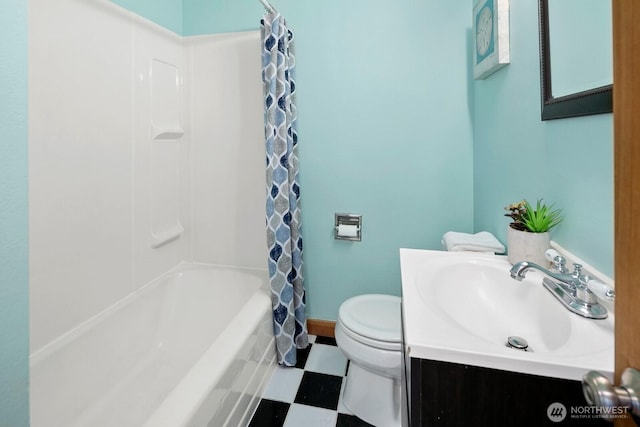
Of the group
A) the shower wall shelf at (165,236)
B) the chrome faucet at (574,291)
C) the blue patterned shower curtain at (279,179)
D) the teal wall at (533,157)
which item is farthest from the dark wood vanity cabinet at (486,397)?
the shower wall shelf at (165,236)

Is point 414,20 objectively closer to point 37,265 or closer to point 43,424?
point 37,265

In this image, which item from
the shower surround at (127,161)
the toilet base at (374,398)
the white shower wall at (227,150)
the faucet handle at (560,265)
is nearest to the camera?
the faucet handle at (560,265)

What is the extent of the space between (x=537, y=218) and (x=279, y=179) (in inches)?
45.7

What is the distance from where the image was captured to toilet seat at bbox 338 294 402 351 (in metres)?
1.31

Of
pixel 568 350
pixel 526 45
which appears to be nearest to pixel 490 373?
pixel 568 350

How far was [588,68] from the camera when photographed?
83 cm

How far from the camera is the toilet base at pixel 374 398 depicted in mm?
1379

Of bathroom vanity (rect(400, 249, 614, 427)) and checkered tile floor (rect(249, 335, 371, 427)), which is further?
checkered tile floor (rect(249, 335, 371, 427))

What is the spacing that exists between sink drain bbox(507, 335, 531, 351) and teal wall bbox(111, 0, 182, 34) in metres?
2.15

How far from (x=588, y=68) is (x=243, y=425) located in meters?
1.73

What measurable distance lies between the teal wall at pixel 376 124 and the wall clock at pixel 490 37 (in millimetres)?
173

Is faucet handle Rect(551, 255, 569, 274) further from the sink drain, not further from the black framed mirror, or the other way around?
the black framed mirror

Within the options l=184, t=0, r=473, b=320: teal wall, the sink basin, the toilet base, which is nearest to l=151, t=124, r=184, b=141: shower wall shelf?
l=184, t=0, r=473, b=320: teal wall

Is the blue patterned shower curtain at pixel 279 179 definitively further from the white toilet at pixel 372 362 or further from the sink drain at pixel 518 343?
the sink drain at pixel 518 343
